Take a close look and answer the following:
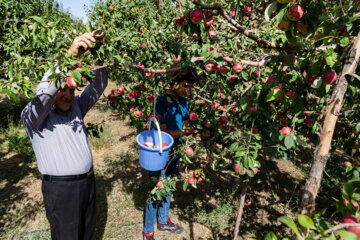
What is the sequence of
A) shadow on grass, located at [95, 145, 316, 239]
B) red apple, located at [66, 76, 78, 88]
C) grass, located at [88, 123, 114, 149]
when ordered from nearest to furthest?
red apple, located at [66, 76, 78, 88]
shadow on grass, located at [95, 145, 316, 239]
grass, located at [88, 123, 114, 149]

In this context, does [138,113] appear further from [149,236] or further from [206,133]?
[149,236]

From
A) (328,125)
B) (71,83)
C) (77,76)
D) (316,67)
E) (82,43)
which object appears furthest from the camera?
(82,43)

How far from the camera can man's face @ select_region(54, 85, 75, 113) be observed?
5.17 feet

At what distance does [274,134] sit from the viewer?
4.20ft

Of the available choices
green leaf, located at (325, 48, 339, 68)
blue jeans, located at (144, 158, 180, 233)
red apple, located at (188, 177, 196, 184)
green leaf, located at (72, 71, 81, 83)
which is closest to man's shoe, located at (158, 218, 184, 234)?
blue jeans, located at (144, 158, 180, 233)

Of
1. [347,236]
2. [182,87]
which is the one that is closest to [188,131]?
[182,87]

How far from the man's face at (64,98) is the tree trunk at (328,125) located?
5.14 feet

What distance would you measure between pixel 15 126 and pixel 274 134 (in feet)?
22.8

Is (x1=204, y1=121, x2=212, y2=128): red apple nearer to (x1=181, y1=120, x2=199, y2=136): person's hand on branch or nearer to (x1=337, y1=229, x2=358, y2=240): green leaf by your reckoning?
(x1=181, y1=120, x2=199, y2=136): person's hand on branch

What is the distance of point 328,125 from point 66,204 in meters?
1.83

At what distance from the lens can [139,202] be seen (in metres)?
3.27

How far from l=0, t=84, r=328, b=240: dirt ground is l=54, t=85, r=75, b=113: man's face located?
3.86ft

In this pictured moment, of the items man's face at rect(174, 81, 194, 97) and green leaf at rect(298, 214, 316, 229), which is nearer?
green leaf at rect(298, 214, 316, 229)

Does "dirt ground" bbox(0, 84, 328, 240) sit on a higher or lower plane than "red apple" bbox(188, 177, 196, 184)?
lower
